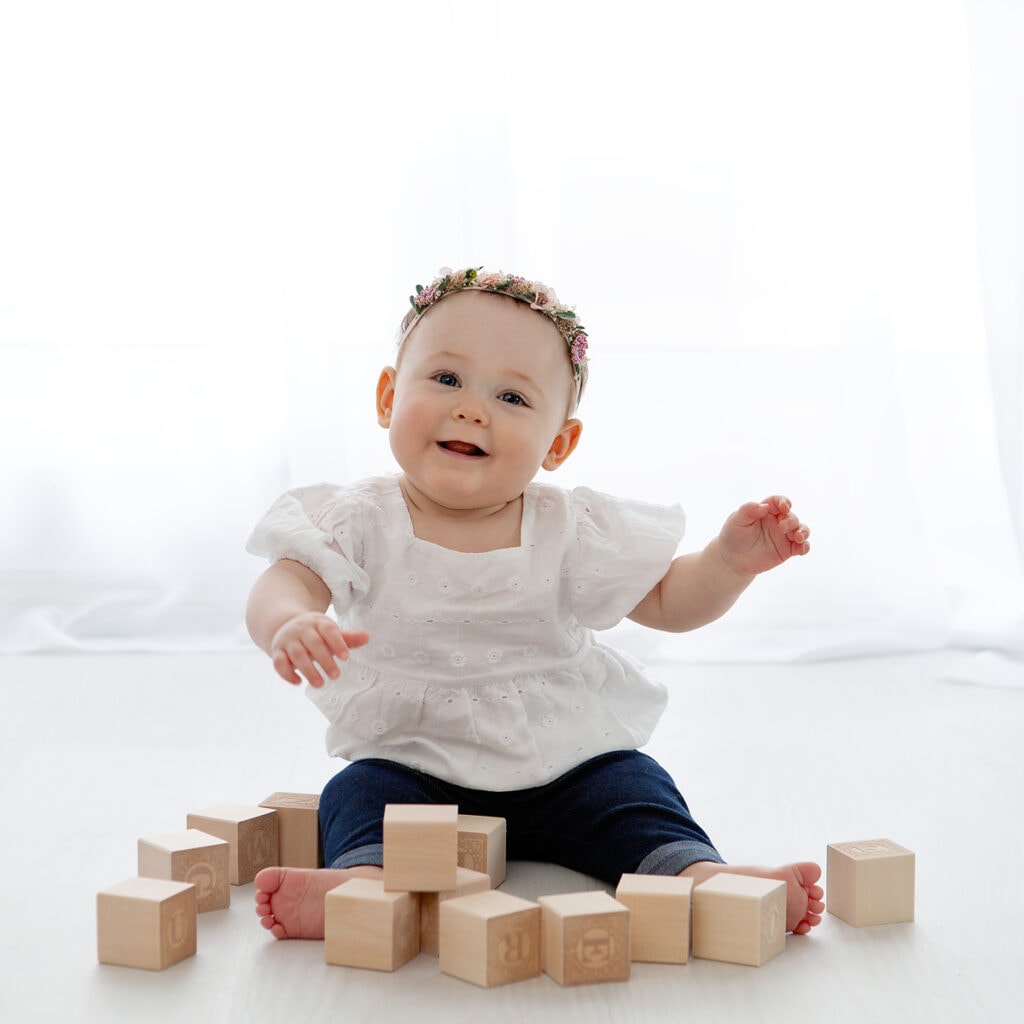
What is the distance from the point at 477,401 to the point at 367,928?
48 centimetres

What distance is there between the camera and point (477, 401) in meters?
1.23

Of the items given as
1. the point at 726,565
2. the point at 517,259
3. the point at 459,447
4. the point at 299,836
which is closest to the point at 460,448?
the point at 459,447

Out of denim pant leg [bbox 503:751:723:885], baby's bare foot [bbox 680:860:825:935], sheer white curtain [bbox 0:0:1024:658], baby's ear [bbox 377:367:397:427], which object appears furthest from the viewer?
sheer white curtain [bbox 0:0:1024:658]

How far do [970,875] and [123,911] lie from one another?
0.71 meters

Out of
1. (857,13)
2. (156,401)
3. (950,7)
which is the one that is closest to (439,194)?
(156,401)

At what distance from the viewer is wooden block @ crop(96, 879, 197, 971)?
3.11 feet

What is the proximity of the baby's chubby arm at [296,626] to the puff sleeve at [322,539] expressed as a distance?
0.04ft

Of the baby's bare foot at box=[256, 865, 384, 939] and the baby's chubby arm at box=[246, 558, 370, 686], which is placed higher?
the baby's chubby arm at box=[246, 558, 370, 686]

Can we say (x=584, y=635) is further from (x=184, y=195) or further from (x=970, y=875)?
(x=184, y=195)

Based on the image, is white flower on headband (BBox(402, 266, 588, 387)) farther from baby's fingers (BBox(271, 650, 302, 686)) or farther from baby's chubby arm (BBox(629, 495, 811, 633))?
baby's fingers (BBox(271, 650, 302, 686))

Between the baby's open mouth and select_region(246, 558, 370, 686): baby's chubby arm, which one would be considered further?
the baby's open mouth

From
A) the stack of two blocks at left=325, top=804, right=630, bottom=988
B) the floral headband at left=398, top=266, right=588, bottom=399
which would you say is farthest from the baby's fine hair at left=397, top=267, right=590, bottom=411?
the stack of two blocks at left=325, top=804, right=630, bottom=988

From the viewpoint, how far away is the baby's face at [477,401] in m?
1.23

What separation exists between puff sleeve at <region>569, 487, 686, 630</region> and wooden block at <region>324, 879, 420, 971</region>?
1.31ft
